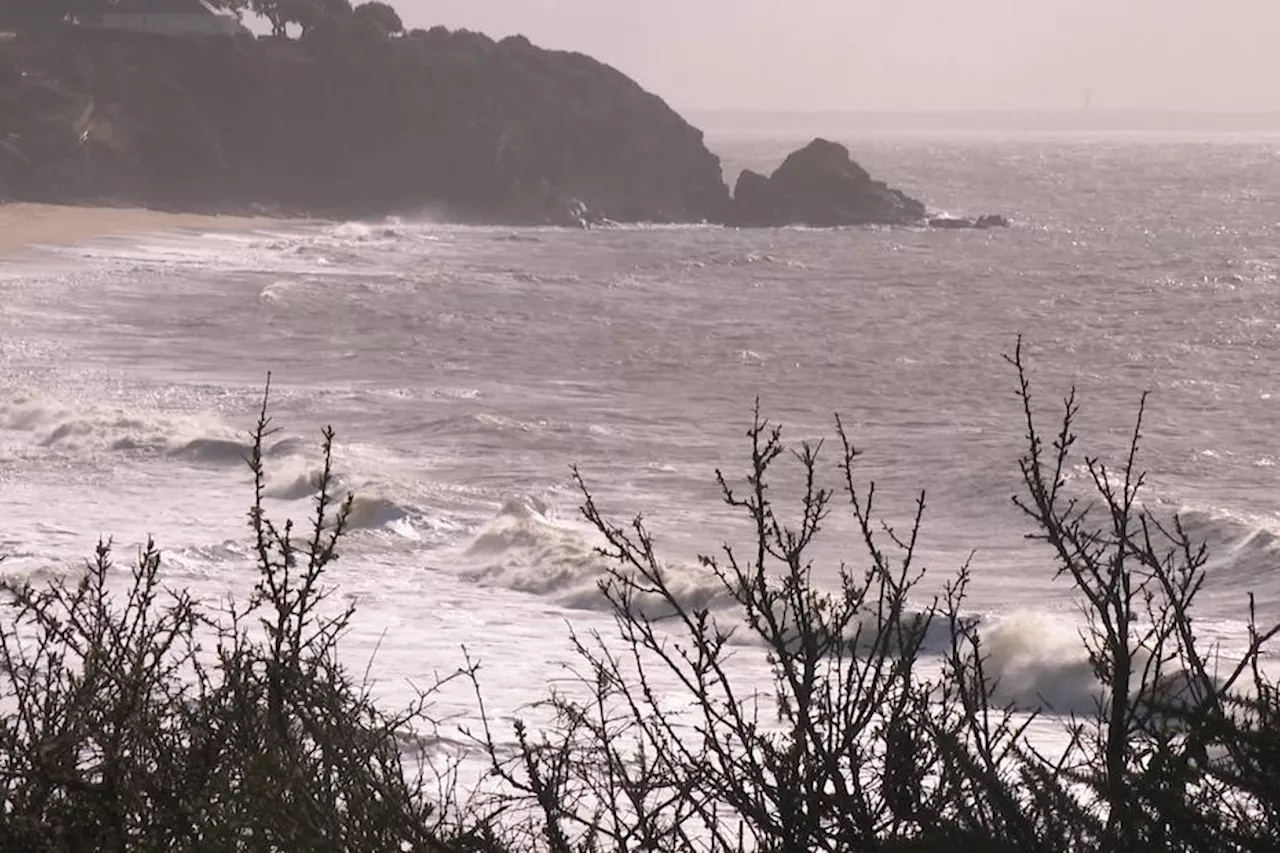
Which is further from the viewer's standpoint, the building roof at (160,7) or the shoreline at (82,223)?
the building roof at (160,7)

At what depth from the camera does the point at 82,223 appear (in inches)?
2448

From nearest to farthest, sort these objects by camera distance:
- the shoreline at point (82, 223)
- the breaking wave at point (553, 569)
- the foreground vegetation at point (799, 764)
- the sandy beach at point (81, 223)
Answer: the foreground vegetation at point (799, 764) < the breaking wave at point (553, 569) < the shoreline at point (82, 223) < the sandy beach at point (81, 223)

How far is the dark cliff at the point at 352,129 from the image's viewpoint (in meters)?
76.5

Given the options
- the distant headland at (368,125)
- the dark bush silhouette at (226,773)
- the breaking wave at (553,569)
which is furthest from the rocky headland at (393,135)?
the dark bush silhouette at (226,773)

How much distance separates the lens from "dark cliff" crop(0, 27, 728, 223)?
76.5 meters

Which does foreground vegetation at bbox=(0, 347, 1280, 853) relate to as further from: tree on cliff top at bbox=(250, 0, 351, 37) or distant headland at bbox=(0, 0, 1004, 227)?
tree on cliff top at bbox=(250, 0, 351, 37)

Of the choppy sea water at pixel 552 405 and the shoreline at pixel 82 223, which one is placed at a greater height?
the shoreline at pixel 82 223

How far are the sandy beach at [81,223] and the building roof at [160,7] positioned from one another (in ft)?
55.0

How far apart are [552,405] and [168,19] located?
68362mm

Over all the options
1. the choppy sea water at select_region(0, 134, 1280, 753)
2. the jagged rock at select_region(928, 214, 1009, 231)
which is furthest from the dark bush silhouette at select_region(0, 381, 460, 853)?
the jagged rock at select_region(928, 214, 1009, 231)

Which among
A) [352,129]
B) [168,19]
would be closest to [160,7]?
[168,19]

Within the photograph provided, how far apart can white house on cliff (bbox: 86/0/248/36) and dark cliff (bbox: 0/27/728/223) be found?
2.81 m

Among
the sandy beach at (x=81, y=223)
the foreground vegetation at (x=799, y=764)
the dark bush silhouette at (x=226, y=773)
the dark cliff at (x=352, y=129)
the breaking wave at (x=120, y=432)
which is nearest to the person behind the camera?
the foreground vegetation at (x=799, y=764)

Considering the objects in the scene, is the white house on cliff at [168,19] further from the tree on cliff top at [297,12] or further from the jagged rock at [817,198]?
the jagged rock at [817,198]
